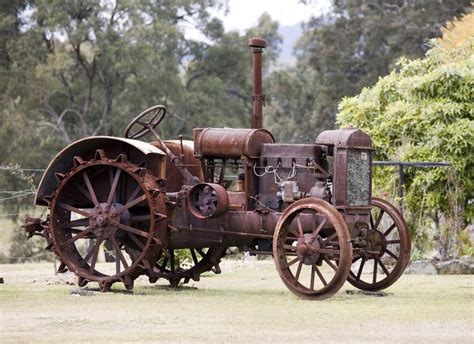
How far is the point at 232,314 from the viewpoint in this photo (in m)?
11.1

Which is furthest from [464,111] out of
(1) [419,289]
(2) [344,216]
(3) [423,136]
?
(2) [344,216]

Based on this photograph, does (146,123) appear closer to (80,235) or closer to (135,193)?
(135,193)

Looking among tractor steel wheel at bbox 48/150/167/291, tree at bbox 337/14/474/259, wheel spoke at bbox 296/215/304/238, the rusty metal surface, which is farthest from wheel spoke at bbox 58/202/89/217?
tree at bbox 337/14/474/259

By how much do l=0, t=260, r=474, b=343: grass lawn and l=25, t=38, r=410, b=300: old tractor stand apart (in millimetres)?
492

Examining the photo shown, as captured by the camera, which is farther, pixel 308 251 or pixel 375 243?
pixel 375 243

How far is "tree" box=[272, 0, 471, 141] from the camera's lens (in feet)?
157

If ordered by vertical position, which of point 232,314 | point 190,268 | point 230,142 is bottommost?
point 232,314

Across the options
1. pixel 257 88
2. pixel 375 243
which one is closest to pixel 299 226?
pixel 375 243

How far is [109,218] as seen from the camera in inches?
520

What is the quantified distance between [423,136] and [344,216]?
7612 millimetres

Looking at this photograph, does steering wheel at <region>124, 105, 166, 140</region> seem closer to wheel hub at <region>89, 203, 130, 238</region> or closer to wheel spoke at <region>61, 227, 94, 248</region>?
wheel hub at <region>89, 203, 130, 238</region>

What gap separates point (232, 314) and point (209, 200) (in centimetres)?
236

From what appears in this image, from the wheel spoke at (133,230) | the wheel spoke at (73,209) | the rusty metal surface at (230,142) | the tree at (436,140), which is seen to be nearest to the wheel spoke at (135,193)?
the wheel spoke at (133,230)

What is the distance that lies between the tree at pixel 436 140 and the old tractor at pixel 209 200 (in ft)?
19.2
